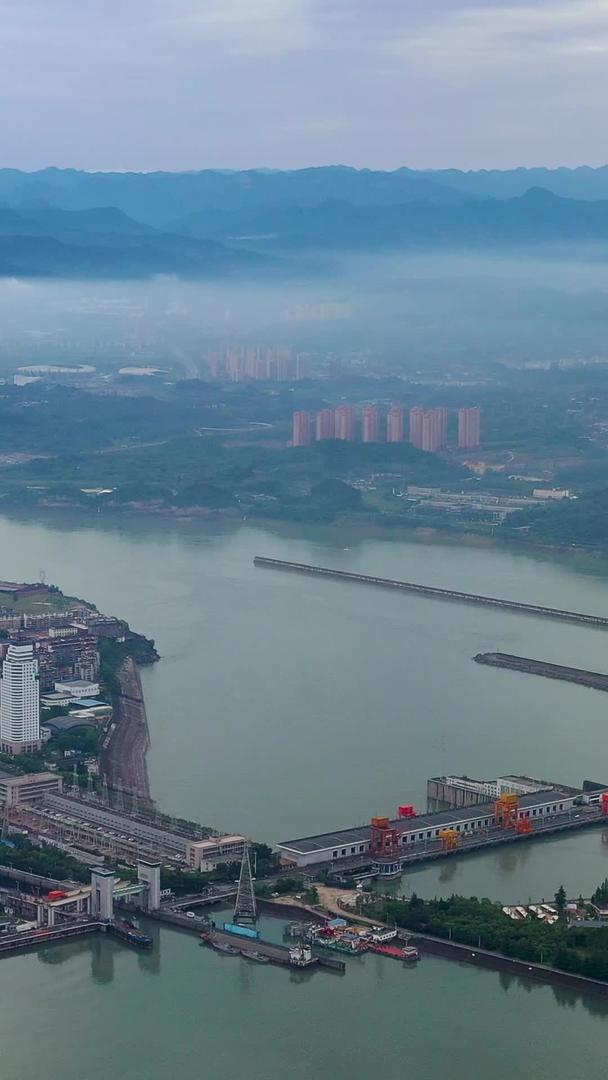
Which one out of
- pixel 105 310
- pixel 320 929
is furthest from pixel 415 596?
pixel 105 310

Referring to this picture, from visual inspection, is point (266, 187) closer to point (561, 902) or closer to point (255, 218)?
point (255, 218)

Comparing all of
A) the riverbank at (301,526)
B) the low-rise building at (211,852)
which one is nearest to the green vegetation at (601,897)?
the low-rise building at (211,852)

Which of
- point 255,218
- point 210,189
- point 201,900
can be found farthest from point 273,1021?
point 210,189

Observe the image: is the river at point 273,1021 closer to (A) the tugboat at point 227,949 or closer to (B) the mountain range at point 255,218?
(A) the tugboat at point 227,949

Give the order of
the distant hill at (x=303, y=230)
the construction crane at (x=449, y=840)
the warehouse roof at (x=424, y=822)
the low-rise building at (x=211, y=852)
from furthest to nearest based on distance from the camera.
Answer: the distant hill at (x=303, y=230) < the construction crane at (x=449, y=840) < the warehouse roof at (x=424, y=822) < the low-rise building at (x=211, y=852)

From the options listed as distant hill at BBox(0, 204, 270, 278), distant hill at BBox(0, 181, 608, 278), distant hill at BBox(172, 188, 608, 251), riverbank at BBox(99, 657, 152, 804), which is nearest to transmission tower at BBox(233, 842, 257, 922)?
riverbank at BBox(99, 657, 152, 804)

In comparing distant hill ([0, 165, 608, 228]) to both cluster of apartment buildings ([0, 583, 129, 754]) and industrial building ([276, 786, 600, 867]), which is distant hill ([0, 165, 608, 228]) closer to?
cluster of apartment buildings ([0, 583, 129, 754])
